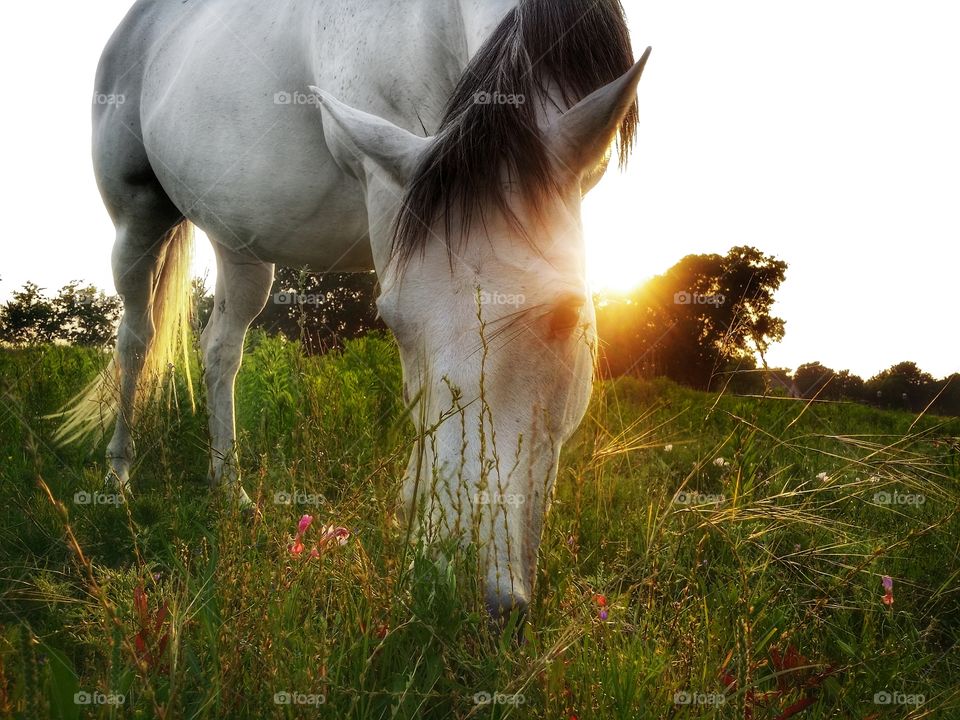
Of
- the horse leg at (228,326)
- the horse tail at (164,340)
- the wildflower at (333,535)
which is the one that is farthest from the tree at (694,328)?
the horse tail at (164,340)

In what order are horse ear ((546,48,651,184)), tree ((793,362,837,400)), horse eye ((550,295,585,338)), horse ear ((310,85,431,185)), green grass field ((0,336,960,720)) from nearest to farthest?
green grass field ((0,336,960,720)), horse eye ((550,295,585,338)), horse ear ((546,48,651,184)), horse ear ((310,85,431,185)), tree ((793,362,837,400))

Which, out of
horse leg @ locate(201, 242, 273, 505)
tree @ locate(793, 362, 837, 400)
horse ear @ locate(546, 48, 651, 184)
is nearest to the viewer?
horse ear @ locate(546, 48, 651, 184)

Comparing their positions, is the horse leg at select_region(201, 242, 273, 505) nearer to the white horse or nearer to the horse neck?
the white horse

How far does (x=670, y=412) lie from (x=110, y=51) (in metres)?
4.87

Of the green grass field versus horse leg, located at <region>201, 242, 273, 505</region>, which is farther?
horse leg, located at <region>201, 242, 273, 505</region>

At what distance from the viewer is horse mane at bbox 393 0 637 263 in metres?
1.99

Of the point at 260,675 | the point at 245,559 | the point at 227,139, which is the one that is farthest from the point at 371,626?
the point at 227,139

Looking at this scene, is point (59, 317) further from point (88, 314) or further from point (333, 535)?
point (333, 535)

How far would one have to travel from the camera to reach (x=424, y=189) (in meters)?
2.04

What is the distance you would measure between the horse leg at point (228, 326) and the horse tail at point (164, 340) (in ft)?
0.53

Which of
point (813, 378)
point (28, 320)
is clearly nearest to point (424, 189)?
point (813, 378)

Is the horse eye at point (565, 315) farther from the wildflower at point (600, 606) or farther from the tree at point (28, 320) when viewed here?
the tree at point (28, 320)

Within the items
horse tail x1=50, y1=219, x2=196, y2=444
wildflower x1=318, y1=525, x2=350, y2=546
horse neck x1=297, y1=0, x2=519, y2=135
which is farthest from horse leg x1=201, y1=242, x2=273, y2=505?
wildflower x1=318, y1=525, x2=350, y2=546

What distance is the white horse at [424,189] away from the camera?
5.94 ft
